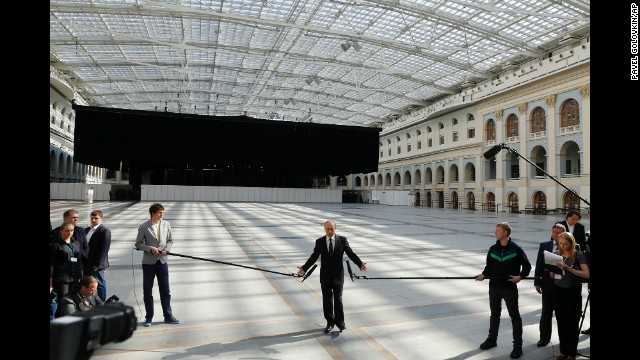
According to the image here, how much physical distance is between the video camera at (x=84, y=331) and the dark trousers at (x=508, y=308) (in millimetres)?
4436

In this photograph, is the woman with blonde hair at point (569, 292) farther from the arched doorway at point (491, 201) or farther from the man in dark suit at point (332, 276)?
the arched doorway at point (491, 201)

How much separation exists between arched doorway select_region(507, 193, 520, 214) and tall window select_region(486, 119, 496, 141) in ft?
20.1

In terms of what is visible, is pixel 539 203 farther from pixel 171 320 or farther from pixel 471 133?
pixel 171 320

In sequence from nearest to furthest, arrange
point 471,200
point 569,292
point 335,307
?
point 569,292 → point 335,307 → point 471,200

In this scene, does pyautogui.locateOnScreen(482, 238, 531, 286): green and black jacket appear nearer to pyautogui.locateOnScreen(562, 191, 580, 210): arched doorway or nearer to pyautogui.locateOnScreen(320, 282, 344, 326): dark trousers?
pyautogui.locateOnScreen(320, 282, 344, 326): dark trousers

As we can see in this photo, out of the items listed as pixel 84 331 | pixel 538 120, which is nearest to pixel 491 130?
pixel 538 120

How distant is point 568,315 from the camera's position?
4.32 metres

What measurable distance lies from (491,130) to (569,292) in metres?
38.7

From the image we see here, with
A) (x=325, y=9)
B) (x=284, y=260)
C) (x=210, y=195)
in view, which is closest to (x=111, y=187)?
(x=210, y=195)

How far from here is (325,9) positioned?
27656mm
